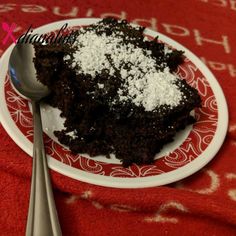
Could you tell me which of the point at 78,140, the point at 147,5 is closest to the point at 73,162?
the point at 78,140

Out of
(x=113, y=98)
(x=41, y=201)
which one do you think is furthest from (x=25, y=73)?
(x=41, y=201)

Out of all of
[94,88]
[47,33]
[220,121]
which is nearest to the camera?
[94,88]

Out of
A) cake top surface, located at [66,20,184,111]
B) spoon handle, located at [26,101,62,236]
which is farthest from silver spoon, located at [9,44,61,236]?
cake top surface, located at [66,20,184,111]

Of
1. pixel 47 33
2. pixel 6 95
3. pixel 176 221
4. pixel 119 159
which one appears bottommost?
pixel 176 221

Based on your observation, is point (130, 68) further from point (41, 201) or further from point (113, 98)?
point (41, 201)

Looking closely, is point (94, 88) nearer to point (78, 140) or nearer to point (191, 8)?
point (78, 140)

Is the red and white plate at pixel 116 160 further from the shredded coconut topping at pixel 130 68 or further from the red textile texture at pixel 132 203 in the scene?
the shredded coconut topping at pixel 130 68
